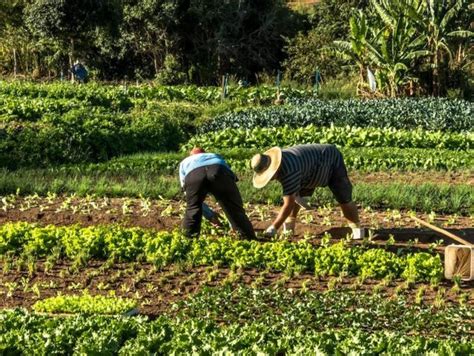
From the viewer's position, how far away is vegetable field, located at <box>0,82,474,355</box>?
607 cm

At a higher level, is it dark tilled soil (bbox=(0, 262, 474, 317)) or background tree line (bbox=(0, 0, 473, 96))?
background tree line (bbox=(0, 0, 473, 96))

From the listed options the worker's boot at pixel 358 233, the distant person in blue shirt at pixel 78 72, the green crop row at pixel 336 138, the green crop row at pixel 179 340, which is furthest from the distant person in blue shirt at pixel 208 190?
the distant person in blue shirt at pixel 78 72

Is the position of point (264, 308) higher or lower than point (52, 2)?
lower

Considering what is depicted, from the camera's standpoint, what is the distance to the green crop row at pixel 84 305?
7094 mm

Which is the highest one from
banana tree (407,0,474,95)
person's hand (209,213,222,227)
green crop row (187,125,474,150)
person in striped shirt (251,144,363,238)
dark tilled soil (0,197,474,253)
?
banana tree (407,0,474,95)

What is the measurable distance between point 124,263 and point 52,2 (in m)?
22.0

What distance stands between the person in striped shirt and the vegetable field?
309 mm

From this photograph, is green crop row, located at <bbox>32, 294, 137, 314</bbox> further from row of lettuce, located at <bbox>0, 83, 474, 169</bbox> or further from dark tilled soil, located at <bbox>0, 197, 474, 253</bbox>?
row of lettuce, located at <bbox>0, 83, 474, 169</bbox>

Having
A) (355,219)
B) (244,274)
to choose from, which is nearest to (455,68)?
(355,219)

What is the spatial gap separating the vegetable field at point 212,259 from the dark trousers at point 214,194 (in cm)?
25

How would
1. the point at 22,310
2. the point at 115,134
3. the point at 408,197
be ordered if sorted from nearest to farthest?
the point at 22,310 → the point at 408,197 → the point at 115,134

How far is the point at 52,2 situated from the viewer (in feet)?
97.0

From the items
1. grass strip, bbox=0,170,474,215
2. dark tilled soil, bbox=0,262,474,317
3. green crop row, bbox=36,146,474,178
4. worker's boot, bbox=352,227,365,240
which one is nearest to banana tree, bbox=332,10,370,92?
green crop row, bbox=36,146,474,178

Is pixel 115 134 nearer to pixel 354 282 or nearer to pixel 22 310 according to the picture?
pixel 354 282
